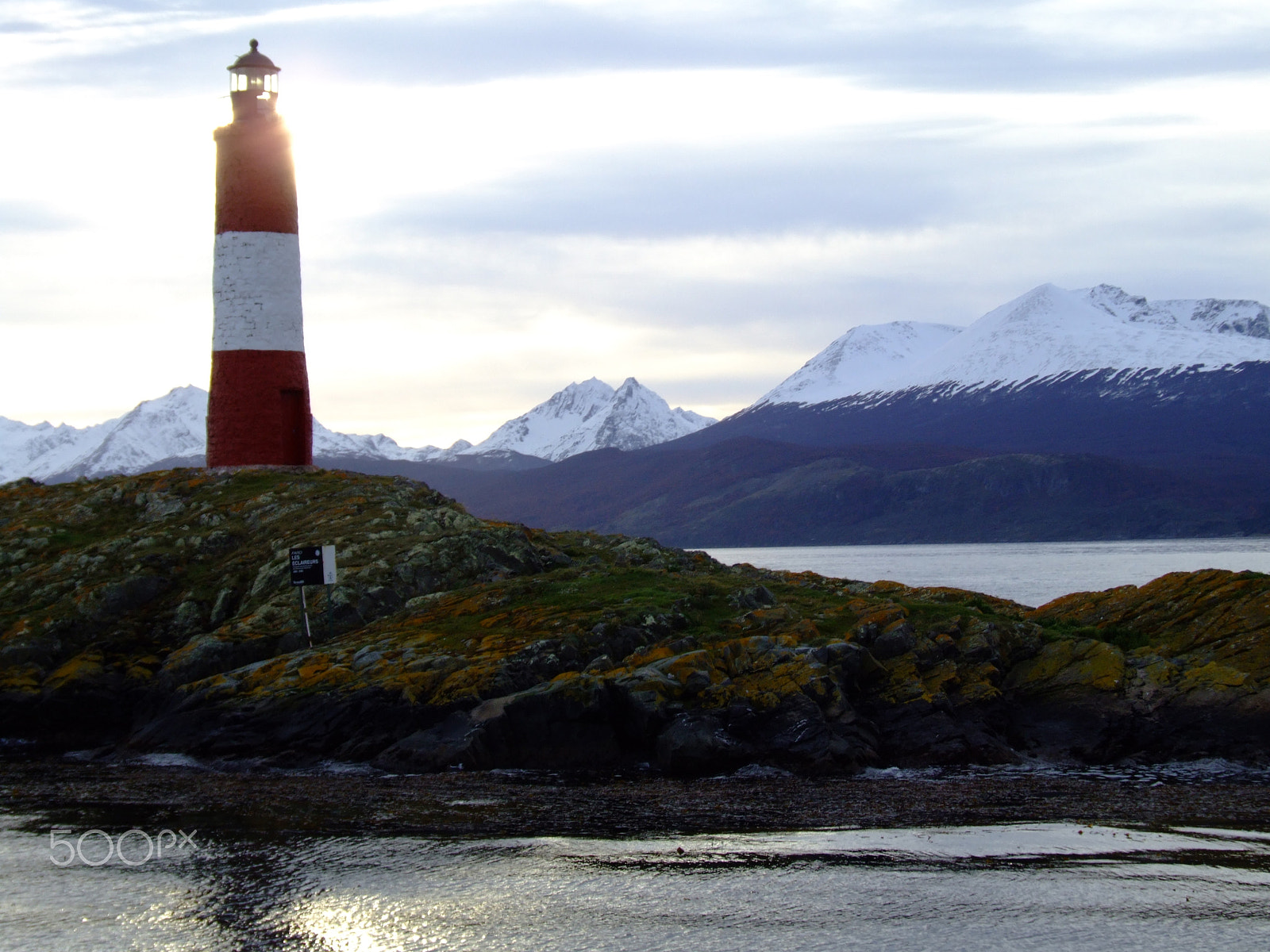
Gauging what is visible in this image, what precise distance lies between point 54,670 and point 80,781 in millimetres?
8318

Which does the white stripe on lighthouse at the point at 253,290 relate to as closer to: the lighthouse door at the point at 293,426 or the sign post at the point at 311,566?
the lighthouse door at the point at 293,426

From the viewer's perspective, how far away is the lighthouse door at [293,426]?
43250mm

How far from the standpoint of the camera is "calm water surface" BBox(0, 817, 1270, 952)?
14.7m

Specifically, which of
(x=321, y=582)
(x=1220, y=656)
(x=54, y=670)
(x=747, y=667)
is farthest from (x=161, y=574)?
(x=1220, y=656)

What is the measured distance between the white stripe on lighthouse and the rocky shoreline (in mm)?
6392

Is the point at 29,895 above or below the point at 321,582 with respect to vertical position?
below

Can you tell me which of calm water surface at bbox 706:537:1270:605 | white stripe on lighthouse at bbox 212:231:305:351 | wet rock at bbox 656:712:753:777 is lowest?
calm water surface at bbox 706:537:1270:605

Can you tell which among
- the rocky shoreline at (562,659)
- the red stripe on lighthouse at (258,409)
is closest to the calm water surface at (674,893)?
the rocky shoreline at (562,659)

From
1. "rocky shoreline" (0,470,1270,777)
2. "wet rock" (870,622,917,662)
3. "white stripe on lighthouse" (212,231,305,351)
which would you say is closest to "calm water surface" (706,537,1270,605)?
"rocky shoreline" (0,470,1270,777)

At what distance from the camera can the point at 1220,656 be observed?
93.9 ft

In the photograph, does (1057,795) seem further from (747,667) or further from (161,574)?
(161,574)

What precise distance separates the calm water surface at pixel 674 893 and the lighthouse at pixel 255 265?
81.4ft

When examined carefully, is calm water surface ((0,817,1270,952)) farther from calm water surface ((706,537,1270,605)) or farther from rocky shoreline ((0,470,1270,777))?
calm water surface ((706,537,1270,605))

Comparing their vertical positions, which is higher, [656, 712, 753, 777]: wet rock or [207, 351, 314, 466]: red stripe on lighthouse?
[207, 351, 314, 466]: red stripe on lighthouse
